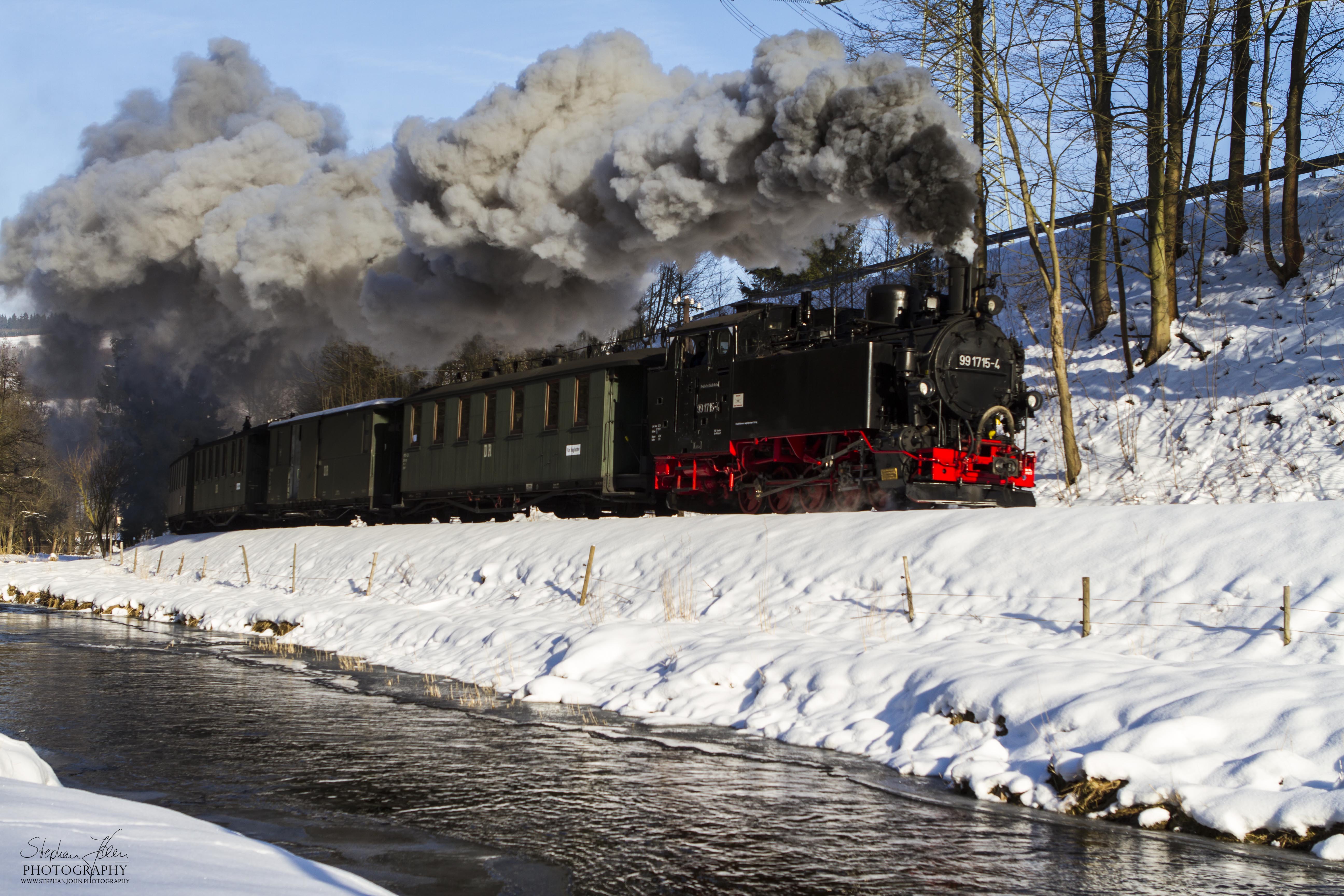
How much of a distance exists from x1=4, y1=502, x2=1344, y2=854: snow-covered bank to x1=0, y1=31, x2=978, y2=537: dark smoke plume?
14.3 feet

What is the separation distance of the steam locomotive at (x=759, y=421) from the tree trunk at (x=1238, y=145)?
10.1 meters

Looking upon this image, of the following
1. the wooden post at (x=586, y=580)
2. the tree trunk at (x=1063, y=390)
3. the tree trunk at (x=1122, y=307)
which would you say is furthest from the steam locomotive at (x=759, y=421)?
the tree trunk at (x=1122, y=307)

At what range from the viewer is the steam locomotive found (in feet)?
44.6

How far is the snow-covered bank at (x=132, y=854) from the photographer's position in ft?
10.7

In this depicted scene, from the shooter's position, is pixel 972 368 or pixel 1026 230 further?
pixel 1026 230

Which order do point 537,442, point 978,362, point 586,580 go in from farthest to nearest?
1. point 537,442
2. point 978,362
3. point 586,580

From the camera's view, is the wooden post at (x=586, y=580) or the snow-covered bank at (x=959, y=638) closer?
the snow-covered bank at (x=959, y=638)

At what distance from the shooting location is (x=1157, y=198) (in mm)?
20484

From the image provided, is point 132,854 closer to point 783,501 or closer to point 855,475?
point 855,475

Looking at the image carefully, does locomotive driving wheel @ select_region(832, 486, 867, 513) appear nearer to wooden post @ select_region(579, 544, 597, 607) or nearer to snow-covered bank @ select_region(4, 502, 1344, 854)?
snow-covered bank @ select_region(4, 502, 1344, 854)

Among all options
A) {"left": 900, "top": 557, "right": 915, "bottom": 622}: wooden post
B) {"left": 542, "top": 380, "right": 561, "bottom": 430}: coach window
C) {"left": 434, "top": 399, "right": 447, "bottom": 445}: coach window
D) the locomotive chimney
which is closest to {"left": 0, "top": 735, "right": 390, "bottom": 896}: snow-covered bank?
{"left": 900, "top": 557, "right": 915, "bottom": 622}: wooden post

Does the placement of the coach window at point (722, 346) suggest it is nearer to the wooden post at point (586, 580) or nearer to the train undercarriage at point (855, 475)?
the train undercarriage at point (855, 475)

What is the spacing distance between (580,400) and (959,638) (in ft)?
31.9

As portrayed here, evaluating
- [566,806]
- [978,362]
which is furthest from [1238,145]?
[566,806]
